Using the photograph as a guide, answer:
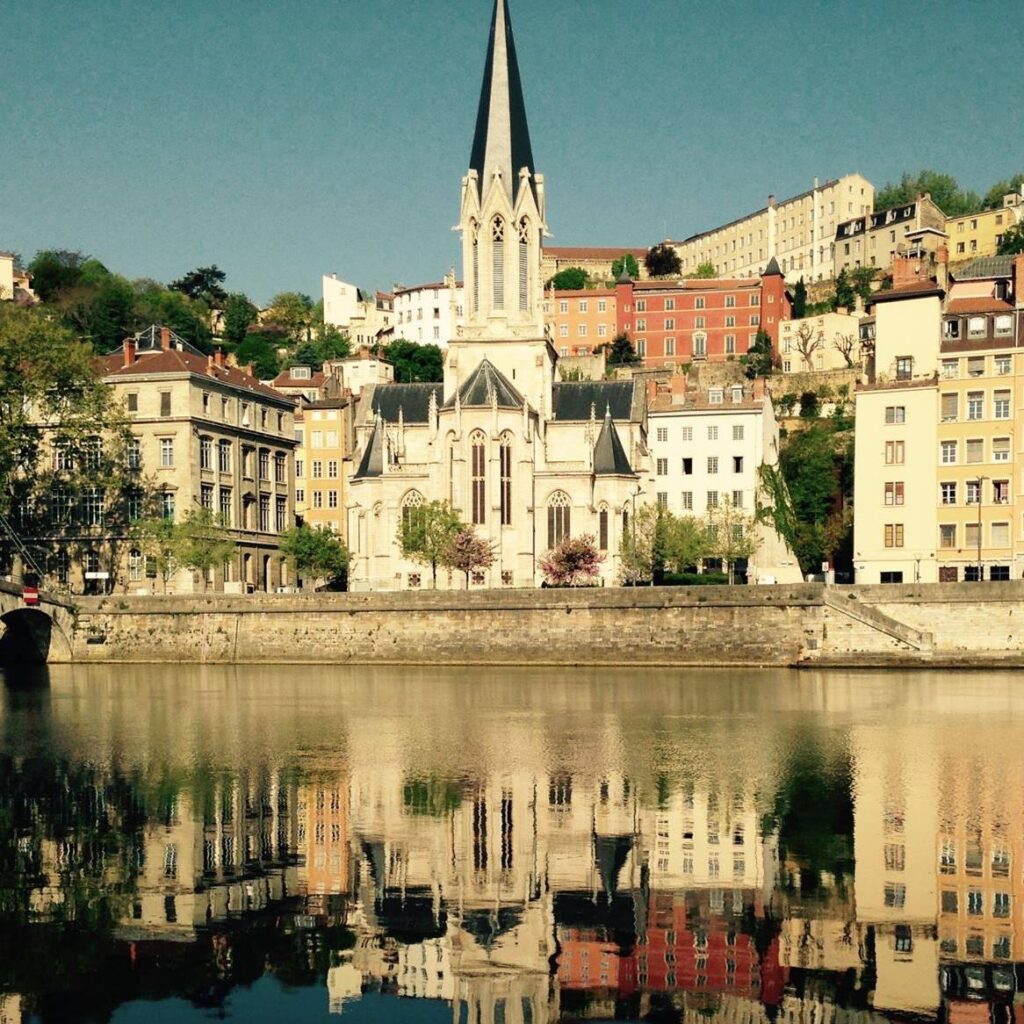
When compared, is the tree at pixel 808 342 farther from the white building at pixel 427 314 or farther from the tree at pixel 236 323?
the tree at pixel 236 323

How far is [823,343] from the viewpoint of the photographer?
153 meters

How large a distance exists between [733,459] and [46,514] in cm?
4489

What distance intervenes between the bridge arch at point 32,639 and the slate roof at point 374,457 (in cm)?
2719

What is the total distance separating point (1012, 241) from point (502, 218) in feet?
258

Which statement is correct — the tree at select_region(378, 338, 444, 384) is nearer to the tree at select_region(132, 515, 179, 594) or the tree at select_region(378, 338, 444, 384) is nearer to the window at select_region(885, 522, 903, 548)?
the tree at select_region(132, 515, 179, 594)

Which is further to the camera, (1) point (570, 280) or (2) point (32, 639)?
(1) point (570, 280)

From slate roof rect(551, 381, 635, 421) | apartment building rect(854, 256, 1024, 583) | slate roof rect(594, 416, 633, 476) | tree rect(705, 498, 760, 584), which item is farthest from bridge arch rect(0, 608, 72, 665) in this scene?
apartment building rect(854, 256, 1024, 583)

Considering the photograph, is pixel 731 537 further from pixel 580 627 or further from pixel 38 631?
pixel 38 631

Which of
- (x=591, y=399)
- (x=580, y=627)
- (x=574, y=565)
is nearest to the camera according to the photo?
(x=580, y=627)

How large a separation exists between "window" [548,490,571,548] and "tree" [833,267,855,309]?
71.4m

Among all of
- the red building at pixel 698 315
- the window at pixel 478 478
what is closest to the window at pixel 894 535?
the window at pixel 478 478

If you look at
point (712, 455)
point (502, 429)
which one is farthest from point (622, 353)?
point (502, 429)

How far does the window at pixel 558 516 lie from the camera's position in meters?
99.8

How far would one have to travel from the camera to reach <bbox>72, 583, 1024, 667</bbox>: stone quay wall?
73125 mm
